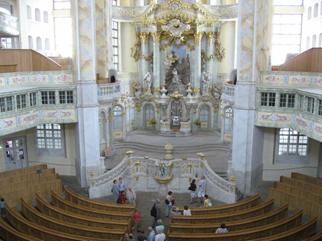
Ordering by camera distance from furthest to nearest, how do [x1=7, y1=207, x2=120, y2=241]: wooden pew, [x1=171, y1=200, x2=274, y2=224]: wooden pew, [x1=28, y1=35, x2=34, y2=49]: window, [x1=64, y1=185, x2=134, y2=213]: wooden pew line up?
[x1=28, y1=35, x2=34, y2=49]: window < [x1=64, y1=185, x2=134, y2=213]: wooden pew < [x1=171, y1=200, x2=274, y2=224]: wooden pew < [x1=7, y1=207, x2=120, y2=241]: wooden pew

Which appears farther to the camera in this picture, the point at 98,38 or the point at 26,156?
the point at 98,38

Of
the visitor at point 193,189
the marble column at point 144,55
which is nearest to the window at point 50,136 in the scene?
the visitor at point 193,189

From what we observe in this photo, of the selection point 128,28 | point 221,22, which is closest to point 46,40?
point 128,28

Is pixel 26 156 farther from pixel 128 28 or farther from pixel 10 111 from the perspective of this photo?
pixel 128 28

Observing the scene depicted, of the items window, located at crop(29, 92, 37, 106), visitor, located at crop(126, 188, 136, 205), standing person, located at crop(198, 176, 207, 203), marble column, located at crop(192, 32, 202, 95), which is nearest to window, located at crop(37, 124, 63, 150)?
window, located at crop(29, 92, 37, 106)

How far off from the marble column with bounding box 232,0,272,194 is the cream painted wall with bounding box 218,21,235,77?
32.4 feet

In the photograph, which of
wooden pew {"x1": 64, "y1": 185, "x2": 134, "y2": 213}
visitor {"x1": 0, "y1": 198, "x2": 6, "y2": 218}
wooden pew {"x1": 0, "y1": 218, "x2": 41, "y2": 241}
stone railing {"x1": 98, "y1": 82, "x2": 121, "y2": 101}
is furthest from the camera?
stone railing {"x1": 98, "y1": 82, "x2": 121, "y2": 101}

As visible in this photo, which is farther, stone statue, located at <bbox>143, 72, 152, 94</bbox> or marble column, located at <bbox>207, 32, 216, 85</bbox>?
stone statue, located at <bbox>143, 72, 152, 94</bbox>

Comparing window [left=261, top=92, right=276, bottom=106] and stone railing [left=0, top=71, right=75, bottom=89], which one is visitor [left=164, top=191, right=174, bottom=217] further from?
stone railing [left=0, top=71, right=75, bottom=89]

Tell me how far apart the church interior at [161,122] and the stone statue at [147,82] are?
0.12m

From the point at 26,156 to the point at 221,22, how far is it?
17.2 metres

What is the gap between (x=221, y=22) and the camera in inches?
1164

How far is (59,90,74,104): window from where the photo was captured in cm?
2036

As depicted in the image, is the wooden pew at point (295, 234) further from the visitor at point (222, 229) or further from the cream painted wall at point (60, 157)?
the cream painted wall at point (60, 157)
